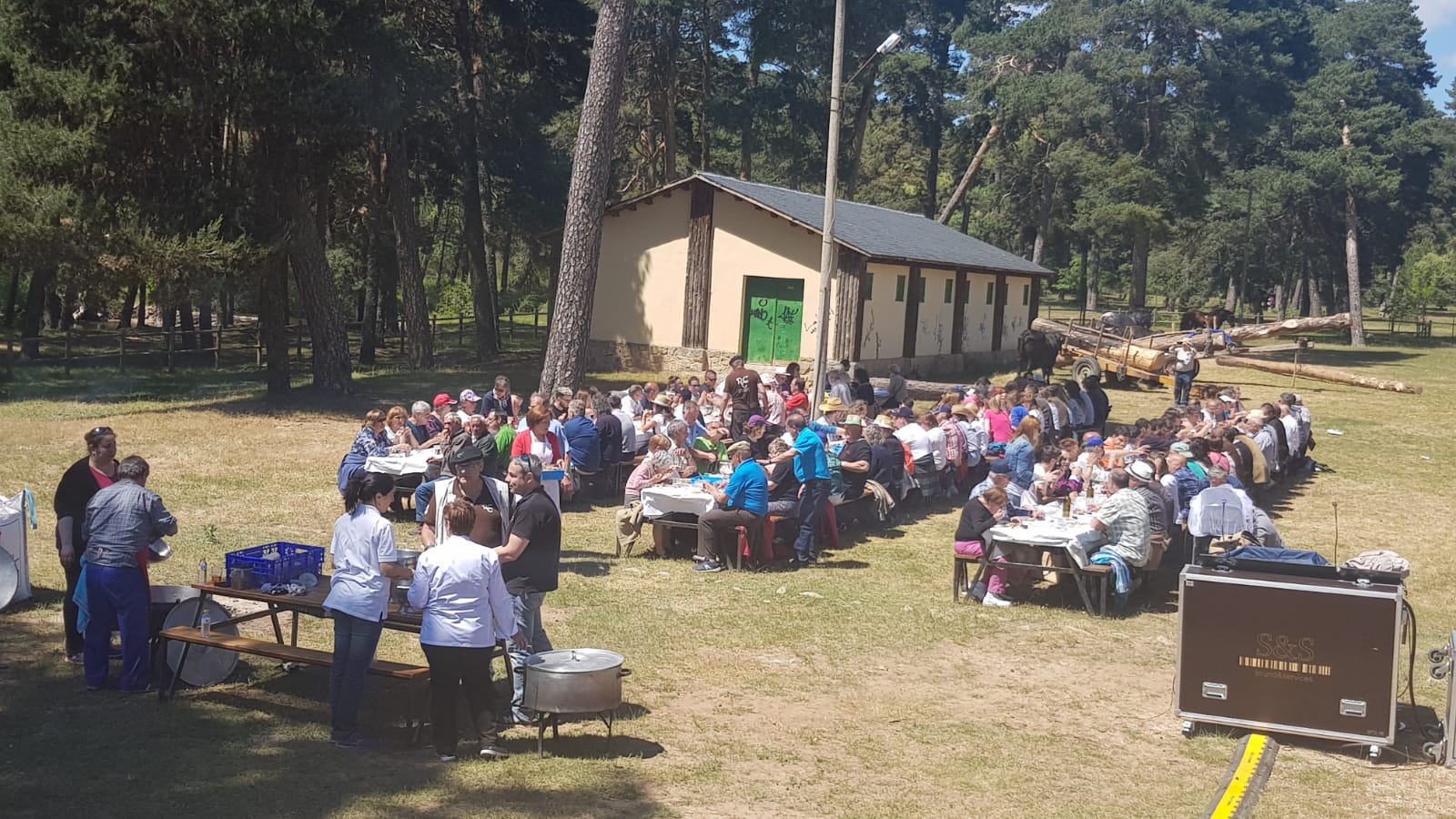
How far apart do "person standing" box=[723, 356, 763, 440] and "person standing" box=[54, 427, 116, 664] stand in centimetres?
928

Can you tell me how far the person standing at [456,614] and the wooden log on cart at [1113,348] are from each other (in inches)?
1074

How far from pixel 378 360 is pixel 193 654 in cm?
2931

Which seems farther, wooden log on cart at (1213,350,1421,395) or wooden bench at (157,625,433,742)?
wooden log on cart at (1213,350,1421,395)

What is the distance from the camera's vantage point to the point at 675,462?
13.1 meters

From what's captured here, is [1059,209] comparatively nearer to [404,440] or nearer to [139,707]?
[404,440]

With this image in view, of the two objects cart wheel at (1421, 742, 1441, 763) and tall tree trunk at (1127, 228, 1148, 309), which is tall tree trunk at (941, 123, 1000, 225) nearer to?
tall tree trunk at (1127, 228, 1148, 309)

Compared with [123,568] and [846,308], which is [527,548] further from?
[846,308]

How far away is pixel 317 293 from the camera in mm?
24375

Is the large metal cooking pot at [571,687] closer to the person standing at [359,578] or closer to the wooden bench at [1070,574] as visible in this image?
the person standing at [359,578]

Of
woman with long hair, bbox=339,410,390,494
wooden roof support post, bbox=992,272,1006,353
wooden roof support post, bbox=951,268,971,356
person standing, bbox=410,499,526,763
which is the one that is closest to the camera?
person standing, bbox=410,499,526,763

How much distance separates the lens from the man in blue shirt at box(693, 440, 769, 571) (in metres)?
12.1

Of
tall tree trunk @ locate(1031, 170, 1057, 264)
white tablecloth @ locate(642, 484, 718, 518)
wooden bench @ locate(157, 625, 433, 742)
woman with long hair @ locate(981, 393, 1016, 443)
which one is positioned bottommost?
wooden bench @ locate(157, 625, 433, 742)

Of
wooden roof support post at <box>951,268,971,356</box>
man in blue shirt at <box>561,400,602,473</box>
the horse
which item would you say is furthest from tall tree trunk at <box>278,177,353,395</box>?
the horse

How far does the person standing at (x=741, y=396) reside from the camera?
17086mm
